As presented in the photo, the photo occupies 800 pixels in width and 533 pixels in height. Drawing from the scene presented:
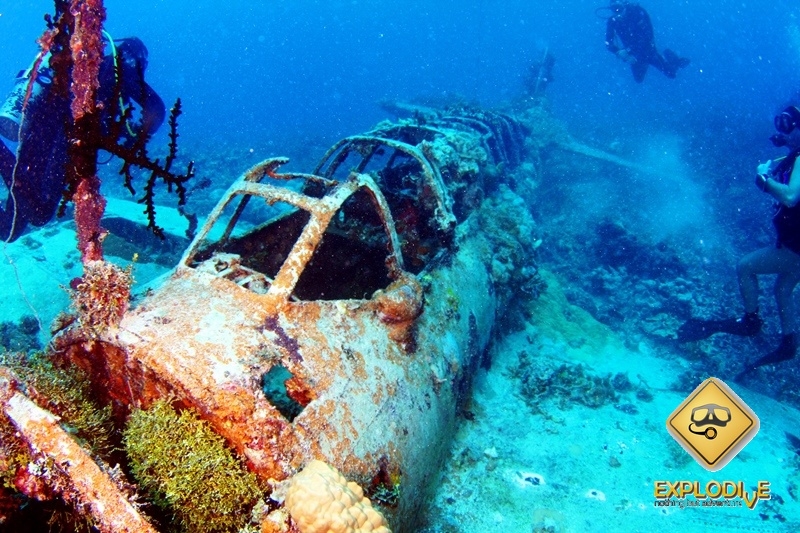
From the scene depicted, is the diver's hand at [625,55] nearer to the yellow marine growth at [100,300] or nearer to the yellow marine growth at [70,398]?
the yellow marine growth at [100,300]

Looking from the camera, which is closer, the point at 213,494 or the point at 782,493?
the point at 213,494

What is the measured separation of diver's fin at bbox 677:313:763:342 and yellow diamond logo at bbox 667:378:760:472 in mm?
2308

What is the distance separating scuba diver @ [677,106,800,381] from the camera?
6.42 metres

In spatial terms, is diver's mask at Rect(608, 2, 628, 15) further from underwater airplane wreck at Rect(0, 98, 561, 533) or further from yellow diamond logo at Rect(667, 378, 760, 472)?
underwater airplane wreck at Rect(0, 98, 561, 533)

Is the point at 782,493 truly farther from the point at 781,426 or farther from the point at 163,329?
the point at 163,329

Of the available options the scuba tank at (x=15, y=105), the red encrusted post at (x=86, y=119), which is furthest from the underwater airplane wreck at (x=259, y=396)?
the scuba tank at (x=15, y=105)

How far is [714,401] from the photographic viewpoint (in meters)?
5.83

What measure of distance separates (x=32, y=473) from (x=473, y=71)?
78261 mm

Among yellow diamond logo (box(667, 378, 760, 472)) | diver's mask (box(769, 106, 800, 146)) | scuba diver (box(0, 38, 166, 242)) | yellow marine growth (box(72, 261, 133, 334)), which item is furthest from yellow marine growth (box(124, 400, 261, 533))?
diver's mask (box(769, 106, 800, 146))

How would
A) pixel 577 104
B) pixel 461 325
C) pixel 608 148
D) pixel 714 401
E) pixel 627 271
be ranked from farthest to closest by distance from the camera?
pixel 577 104, pixel 608 148, pixel 627 271, pixel 714 401, pixel 461 325

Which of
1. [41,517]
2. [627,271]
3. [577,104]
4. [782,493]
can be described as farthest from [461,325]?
[577,104]

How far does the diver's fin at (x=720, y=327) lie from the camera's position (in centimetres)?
752

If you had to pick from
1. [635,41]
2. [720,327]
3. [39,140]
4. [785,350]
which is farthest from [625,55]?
[39,140]

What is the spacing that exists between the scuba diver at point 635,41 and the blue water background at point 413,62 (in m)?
3.10
